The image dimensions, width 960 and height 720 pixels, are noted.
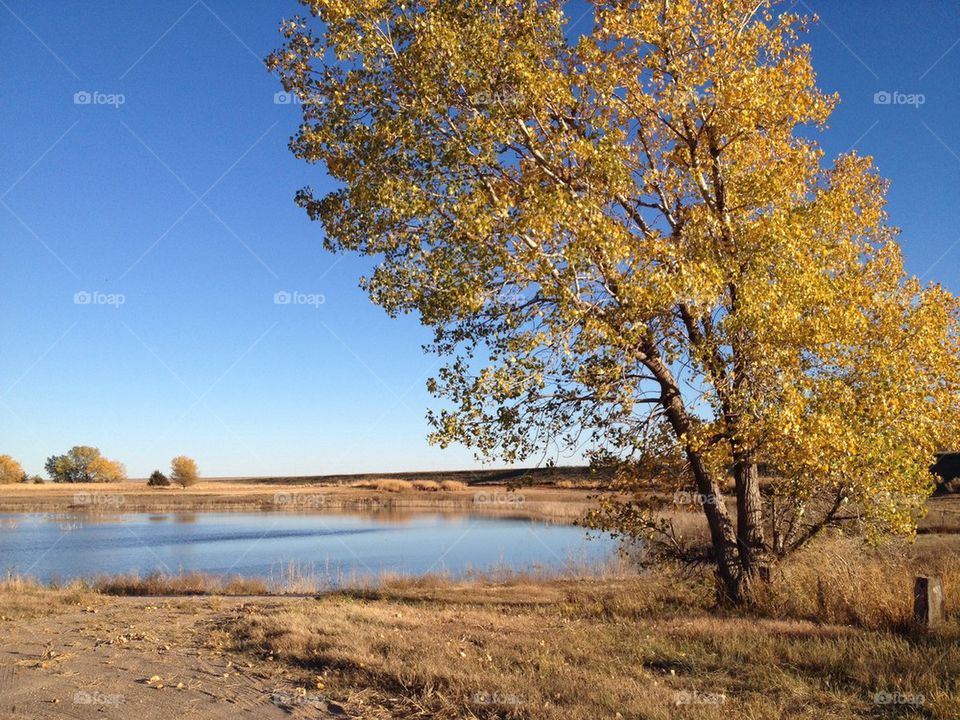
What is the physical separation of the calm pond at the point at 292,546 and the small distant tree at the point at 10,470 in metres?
78.6

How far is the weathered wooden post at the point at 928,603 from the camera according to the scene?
9.91 metres

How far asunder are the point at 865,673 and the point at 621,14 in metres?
10.9

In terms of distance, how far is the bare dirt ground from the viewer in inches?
310

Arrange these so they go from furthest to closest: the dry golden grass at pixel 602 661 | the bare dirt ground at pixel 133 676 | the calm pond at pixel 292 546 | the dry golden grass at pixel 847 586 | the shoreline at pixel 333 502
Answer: the shoreline at pixel 333 502, the calm pond at pixel 292 546, the dry golden grass at pixel 847 586, the bare dirt ground at pixel 133 676, the dry golden grass at pixel 602 661

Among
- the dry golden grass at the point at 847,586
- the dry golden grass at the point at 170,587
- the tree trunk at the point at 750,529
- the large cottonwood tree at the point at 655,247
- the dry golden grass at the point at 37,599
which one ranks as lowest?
the dry golden grass at the point at 170,587

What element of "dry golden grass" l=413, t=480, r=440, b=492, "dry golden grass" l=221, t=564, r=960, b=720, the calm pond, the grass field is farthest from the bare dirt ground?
"dry golden grass" l=413, t=480, r=440, b=492

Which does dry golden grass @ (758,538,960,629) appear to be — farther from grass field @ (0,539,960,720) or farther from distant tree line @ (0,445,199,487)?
distant tree line @ (0,445,199,487)

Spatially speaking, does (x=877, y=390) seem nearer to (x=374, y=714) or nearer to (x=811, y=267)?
(x=811, y=267)

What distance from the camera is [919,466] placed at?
37.8 feet

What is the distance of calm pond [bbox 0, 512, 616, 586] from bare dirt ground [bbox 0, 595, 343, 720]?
29.6 feet

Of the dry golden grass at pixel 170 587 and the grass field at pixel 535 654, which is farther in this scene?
the dry golden grass at pixel 170 587

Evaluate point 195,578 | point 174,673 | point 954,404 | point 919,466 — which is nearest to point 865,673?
point 919,466

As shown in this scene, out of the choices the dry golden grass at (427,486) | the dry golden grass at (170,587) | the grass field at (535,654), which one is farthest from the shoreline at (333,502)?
the grass field at (535,654)

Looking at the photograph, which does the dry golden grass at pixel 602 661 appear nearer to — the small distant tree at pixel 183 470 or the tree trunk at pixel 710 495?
the tree trunk at pixel 710 495
